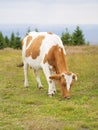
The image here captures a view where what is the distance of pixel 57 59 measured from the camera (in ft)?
44.2

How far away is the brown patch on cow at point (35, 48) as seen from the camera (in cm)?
1471

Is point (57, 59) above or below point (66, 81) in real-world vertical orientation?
above

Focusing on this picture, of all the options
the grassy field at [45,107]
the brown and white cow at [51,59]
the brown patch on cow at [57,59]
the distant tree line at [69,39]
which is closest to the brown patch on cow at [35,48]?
the brown and white cow at [51,59]

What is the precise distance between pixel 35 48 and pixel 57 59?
65.5 inches

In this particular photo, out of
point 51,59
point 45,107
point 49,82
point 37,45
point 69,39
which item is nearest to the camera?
point 45,107

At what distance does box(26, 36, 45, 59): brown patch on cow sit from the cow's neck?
1.23 meters

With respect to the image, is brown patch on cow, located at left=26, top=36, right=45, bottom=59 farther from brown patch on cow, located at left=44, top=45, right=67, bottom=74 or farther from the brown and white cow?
brown patch on cow, located at left=44, top=45, right=67, bottom=74

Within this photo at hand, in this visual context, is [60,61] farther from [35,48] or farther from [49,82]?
[35,48]

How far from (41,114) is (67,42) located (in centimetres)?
4685

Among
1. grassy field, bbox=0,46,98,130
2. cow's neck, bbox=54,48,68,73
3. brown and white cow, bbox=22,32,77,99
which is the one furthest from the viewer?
cow's neck, bbox=54,48,68,73

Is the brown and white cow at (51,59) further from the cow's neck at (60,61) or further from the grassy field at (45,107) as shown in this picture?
the grassy field at (45,107)

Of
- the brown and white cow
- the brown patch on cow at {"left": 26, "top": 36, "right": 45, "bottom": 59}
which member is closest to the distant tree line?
the brown patch on cow at {"left": 26, "top": 36, "right": 45, "bottom": 59}

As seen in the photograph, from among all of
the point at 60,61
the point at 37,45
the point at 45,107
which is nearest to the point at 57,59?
the point at 60,61

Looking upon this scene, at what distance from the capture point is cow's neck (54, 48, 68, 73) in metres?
13.4
